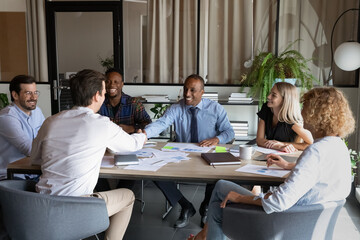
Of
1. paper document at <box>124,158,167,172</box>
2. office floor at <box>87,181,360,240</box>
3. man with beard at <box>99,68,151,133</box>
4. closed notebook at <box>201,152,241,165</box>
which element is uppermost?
man with beard at <box>99,68,151,133</box>

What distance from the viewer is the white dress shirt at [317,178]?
1774 mm

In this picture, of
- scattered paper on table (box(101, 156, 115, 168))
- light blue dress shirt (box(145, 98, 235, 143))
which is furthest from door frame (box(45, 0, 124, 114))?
scattered paper on table (box(101, 156, 115, 168))

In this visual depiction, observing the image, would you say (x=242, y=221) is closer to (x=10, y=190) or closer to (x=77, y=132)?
(x=77, y=132)

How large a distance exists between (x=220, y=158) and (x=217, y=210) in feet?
1.23

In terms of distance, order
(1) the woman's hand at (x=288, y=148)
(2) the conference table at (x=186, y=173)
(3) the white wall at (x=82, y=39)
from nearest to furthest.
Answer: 1. (2) the conference table at (x=186, y=173)
2. (1) the woman's hand at (x=288, y=148)
3. (3) the white wall at (x=82, y=39)

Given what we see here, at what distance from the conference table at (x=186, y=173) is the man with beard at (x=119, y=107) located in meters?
1.42

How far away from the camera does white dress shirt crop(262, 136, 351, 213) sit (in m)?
Answer: 1.77

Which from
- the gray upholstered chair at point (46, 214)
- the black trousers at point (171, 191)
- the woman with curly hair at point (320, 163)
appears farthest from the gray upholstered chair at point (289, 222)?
the black trousers at point (171, 191)

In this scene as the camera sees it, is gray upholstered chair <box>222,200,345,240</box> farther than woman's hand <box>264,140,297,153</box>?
No

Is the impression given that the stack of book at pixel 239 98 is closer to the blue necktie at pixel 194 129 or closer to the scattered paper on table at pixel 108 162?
the blue necktie at pixel 194 129

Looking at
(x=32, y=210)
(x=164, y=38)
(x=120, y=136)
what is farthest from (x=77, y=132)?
(x=164, y=38)

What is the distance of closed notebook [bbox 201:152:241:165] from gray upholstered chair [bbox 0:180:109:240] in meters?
0.78

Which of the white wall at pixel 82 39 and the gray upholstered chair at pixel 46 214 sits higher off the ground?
the white wall at pixel 82 39

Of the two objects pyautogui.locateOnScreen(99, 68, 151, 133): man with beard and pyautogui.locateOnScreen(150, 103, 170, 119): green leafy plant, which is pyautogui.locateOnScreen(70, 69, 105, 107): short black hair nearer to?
pyautogui.locateOnScreen(99, 68, 151, 133): man with beard
